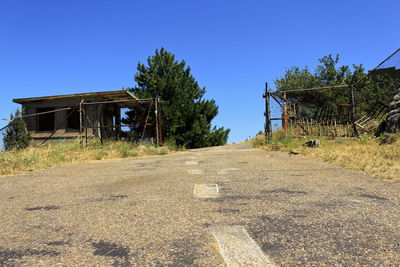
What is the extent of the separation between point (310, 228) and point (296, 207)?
485 mm

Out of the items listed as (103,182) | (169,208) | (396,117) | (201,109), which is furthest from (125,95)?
(169,208)

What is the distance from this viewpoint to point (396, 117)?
7.19 meters

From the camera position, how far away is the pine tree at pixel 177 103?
47.9ft

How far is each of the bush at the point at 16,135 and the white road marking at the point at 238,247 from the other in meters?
12.6

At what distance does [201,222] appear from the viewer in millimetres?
2000

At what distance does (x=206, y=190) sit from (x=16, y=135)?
12541 millimetres

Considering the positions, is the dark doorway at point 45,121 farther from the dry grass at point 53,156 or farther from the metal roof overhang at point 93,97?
the dry grass at point 53,156

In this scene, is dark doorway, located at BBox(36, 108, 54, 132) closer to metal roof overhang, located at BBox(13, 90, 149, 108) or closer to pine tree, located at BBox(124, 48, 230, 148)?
metal roof overhang, located at BBox(13, 90, 149, 108)

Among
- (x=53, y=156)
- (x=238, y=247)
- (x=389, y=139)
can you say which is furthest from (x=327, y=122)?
(x=238, y=247)

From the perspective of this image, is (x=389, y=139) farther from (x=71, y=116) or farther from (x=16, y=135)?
(x=16, y=135)

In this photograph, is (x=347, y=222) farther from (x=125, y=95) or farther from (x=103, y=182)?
(x=125, y=95)

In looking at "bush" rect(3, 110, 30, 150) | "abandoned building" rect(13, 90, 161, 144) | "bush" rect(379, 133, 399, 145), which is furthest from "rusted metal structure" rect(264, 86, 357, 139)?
"bush" rect(3, 110, 30, 150)

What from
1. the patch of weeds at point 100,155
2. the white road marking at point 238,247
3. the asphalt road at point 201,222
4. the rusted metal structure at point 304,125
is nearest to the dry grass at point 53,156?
the patch of weeds at point 100,155

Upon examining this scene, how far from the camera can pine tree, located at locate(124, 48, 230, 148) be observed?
14.6 m
